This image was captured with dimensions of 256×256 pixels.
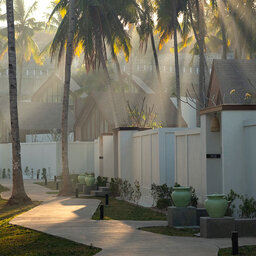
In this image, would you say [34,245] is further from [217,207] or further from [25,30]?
[25,30]

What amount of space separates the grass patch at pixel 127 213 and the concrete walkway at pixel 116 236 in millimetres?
598

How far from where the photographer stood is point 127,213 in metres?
18.1

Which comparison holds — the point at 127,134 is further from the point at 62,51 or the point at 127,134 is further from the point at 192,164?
the point at 62,51

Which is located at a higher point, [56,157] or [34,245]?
[56,157]

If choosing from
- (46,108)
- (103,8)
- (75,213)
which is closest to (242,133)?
(75,213)

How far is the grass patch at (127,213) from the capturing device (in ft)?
54.9

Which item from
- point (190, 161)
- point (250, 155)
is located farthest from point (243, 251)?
point (190, 161)

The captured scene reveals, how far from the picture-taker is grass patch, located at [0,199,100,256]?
1120 centimetres

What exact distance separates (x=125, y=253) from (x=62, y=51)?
80.9ft

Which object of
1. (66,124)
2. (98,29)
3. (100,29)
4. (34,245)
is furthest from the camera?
(98,29)

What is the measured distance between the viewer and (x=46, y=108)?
6022cm

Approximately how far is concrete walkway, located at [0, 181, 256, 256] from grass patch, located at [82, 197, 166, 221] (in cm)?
60

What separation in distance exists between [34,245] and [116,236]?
5.55ft

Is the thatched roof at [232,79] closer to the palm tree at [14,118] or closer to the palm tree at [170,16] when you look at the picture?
the palm tree at [170,16]
